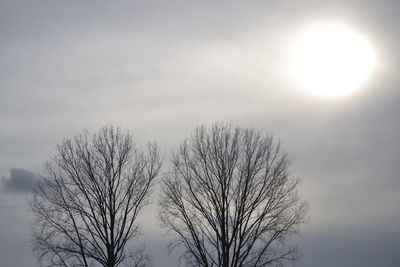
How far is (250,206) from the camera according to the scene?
1158 inches

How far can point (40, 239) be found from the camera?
2794 centimetres

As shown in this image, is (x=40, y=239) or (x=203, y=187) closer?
(x=40, y=239)

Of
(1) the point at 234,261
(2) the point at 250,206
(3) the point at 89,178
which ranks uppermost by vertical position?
(3) the point at 89,178

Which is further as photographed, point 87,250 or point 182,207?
point 182,207

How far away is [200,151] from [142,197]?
184 inches

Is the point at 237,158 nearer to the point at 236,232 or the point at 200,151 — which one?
the point at 200,151

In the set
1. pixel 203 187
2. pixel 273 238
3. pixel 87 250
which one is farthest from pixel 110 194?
pixel 273 238

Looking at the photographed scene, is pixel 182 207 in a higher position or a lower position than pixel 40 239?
higher

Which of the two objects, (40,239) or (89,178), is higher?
(89,178)

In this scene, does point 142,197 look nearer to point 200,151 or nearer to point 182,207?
point 182,207

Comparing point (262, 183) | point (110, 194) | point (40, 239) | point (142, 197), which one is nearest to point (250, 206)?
point (262, 183)

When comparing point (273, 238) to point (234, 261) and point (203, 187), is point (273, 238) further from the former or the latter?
point (203, 187)

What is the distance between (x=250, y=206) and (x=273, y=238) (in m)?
2.35

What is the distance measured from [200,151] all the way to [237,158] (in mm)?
Result: 2419
